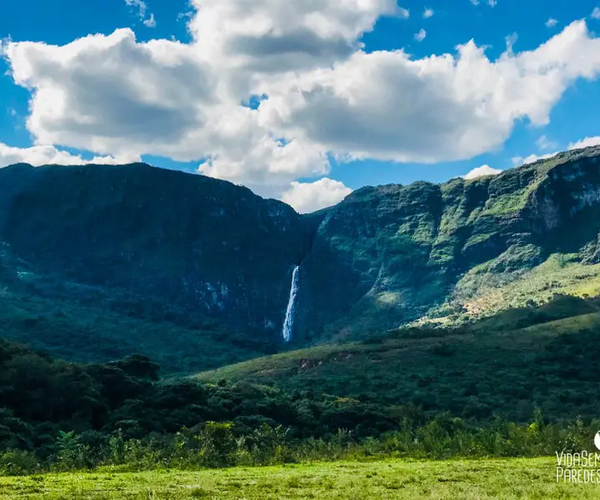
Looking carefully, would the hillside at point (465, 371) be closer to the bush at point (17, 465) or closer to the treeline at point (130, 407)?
the treeline at point (130, 407)

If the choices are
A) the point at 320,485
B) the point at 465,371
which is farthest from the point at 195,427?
the point at 465,371

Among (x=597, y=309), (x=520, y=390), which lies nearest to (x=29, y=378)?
(x=520, y=390)

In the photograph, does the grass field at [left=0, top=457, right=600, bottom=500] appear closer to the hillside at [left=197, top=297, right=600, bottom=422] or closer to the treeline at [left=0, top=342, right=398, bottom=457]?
the treeline at [left=0, top=342, right=398, bottom=457]

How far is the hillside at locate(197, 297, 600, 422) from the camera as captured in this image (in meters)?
109

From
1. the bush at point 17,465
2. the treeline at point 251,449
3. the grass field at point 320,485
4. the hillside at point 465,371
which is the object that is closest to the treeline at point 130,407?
the treeline at point 251,449

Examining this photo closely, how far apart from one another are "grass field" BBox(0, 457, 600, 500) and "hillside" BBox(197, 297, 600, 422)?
184ft

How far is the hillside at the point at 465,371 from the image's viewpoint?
358 ft

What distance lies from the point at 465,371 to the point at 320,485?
111 m

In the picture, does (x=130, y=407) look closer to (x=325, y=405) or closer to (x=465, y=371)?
(x=325, y=405)

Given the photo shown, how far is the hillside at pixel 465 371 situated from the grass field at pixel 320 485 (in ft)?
184

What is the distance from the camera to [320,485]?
29062 mm

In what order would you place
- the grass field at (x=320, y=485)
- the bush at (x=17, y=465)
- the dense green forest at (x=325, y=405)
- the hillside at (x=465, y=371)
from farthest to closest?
the hillside at (x=465, y=371) < the dense green forest at (x=325, y=405) < the bush at (x=17, y=465) < the grass field at (x=320, y=485)

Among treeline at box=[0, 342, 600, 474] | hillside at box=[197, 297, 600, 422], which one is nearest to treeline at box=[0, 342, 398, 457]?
treeline at box=[0, 342, 600, 474]

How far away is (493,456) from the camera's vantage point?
49062mm
